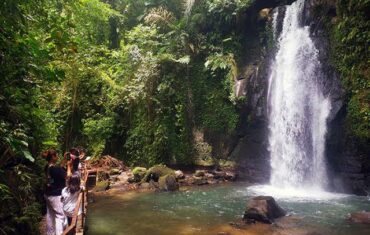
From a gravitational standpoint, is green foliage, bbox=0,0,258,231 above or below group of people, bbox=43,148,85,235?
above

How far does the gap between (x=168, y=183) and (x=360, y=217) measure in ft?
23.4

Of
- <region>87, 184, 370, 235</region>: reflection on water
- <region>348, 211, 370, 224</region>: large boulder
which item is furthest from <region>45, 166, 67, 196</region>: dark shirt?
<region>348, 211, 370, 224</region>: large boulder

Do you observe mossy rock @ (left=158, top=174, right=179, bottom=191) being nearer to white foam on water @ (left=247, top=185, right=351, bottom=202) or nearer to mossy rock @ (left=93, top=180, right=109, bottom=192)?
mossy rock @ (left=93, top=180, right=109, bottom=192)

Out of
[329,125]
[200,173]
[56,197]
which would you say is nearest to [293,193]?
[329,125]

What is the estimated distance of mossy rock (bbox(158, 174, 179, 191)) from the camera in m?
14.3

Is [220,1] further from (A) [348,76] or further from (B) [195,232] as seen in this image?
(B) [195,232]

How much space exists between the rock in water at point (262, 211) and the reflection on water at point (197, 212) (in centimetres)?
35

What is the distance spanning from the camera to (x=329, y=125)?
14531 mm

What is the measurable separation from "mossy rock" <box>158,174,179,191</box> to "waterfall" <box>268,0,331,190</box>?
184 inches

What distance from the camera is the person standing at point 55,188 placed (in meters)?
6.32

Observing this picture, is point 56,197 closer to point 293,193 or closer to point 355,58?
point 293,193

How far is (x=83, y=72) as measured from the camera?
19.5 meters

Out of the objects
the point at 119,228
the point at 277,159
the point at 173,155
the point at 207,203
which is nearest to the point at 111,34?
the point at 173,155

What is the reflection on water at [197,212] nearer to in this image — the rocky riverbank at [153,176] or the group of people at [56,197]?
the rocky riverbank at [153,176]
